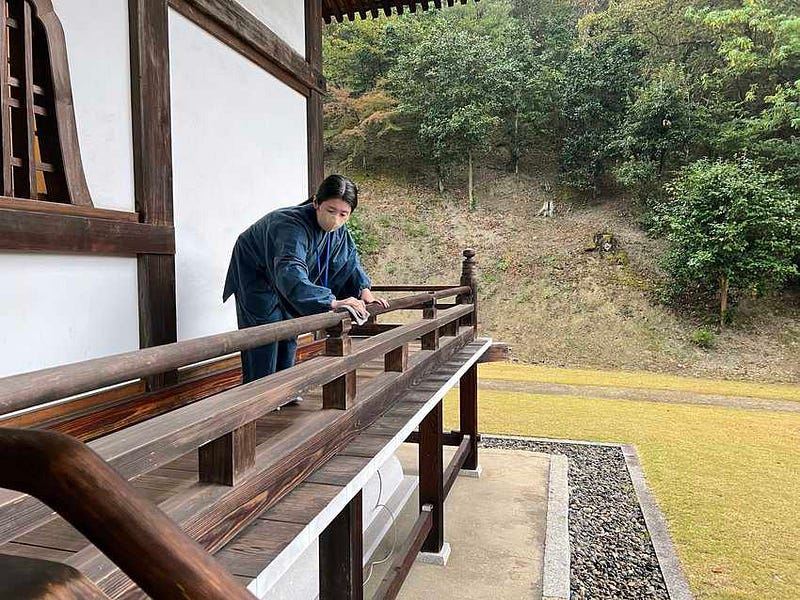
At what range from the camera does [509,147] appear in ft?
66.2

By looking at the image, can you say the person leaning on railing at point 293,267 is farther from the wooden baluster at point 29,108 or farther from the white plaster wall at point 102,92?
the wooden baluster at point 29,108

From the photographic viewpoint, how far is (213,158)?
3.43 meters

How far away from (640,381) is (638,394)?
1624mm

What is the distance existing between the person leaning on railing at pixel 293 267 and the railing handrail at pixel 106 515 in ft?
6.25

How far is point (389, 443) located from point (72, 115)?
1.93 meters

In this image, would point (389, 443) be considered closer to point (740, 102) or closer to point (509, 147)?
point (740, 102)

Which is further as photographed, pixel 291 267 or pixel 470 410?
pixel 470 410

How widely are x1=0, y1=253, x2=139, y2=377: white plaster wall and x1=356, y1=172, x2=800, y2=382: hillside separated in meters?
12.8

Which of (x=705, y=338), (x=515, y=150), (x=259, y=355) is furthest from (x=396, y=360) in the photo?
(x=515, y=150)

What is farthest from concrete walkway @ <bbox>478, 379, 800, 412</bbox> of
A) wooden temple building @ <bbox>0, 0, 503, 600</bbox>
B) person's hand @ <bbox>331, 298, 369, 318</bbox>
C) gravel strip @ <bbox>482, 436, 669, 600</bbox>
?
person's hand @ <bbox>331, 298, 369, 318</bbox>

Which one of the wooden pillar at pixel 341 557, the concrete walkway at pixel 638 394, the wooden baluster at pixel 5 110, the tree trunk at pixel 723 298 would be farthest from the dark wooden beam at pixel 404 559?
the tree trunk at pixel 723 298

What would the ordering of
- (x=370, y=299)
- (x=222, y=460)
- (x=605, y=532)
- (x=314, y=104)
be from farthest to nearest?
1. (x=605, y=532)
2. (x=314, y=104)
3. (x=370, y=299)
4. (x=222, y=460)

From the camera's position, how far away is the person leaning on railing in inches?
96.8

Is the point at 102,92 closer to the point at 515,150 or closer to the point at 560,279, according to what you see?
the point at 560,279
